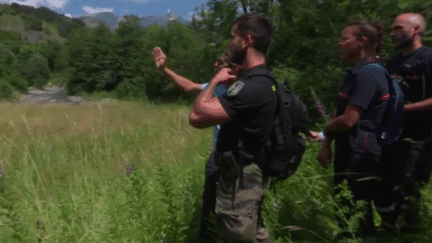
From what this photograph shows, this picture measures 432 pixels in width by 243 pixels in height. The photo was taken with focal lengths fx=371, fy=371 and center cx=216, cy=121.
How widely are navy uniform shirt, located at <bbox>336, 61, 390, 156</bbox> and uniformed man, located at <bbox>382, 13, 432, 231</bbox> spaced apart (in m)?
0.44

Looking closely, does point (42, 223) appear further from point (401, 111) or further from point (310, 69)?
point (310, 69)

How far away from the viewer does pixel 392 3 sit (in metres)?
3.99

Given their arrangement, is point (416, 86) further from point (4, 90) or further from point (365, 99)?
point (4, 90)

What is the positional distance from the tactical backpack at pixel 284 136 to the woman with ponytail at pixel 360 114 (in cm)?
43

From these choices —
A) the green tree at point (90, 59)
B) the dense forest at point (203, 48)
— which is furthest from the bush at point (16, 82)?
the green tree at point (90, 59)

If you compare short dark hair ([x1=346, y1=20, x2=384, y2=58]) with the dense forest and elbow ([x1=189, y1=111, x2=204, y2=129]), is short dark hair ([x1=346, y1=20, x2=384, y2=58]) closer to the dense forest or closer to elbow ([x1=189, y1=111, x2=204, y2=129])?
the dense forest

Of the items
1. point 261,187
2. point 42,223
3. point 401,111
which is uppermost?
point 401,111

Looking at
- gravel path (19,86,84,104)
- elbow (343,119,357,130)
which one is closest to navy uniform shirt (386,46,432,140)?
elbow (343,119,357,130)

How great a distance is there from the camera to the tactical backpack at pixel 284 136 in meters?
1.81

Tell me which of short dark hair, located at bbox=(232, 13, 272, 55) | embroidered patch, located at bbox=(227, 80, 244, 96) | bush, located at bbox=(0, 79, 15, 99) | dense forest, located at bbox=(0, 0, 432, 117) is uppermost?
dense forest, located at bbox=(0, 0, 432, 117)

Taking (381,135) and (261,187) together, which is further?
(381,135)

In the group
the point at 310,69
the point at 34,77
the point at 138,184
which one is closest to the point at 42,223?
the point at 138,184

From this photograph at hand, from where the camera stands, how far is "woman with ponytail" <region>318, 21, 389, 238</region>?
83.5 inches

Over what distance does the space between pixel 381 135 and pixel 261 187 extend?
903mm
